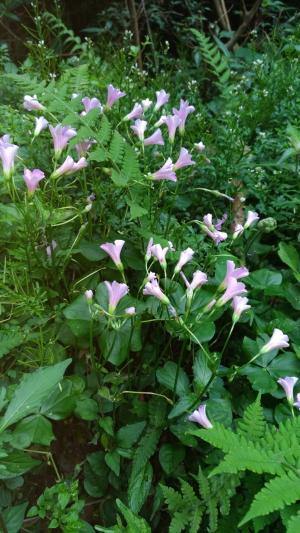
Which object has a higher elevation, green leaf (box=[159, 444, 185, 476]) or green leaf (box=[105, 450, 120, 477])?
green leaf (box=[159, 444, 185, 476])

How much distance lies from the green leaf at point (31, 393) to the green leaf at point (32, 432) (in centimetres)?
12

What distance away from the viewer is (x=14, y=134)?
1.81 meters

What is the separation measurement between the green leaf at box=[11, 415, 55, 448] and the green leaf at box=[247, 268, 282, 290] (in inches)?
30.4

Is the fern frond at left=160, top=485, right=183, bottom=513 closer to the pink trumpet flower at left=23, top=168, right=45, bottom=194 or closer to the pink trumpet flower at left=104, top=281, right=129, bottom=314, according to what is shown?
the pink trumpet flower at left=104, top=281, right=129, bottom=314

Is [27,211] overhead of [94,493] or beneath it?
overhead

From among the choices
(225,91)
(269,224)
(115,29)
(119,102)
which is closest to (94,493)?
(269,224)

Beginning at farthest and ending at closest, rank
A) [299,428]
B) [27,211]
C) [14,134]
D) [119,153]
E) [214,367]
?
[14,134], [119,153], [27,211], [214,367], [299,428]

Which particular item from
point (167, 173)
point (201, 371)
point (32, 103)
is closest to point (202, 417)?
point (201, 371)

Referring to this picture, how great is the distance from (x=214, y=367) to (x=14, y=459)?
529 millimetres

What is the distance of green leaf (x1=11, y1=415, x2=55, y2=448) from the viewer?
121 cm

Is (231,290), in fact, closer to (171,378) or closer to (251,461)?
(171,378)

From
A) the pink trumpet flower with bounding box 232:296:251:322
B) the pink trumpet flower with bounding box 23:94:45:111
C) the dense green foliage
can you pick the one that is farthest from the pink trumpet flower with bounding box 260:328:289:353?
the pink trumpet flower with bounding box 23:94:45:111

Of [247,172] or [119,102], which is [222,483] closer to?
[247,172]

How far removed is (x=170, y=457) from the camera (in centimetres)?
135
